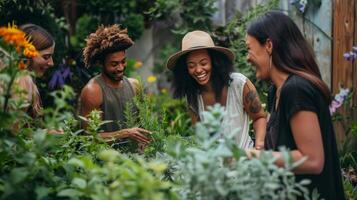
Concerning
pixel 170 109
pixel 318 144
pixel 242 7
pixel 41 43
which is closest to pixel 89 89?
pixel 41 43

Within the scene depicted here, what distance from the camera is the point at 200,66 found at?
4.22 metres

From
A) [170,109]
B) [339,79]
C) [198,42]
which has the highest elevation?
[198,42]

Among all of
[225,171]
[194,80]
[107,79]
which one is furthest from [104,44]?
A: [225,171]

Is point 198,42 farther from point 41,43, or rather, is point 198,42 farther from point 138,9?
point 138,9

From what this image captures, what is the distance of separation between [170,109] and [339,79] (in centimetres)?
313

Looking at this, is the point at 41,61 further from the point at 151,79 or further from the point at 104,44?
the point at 151,79

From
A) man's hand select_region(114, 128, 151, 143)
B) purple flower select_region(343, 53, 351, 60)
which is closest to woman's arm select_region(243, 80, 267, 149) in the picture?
man's hand select_region(114, 128, 151, 143)

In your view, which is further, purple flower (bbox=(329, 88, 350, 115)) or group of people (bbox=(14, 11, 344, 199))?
purple flower (bbox=(329, 88, 350, 115))

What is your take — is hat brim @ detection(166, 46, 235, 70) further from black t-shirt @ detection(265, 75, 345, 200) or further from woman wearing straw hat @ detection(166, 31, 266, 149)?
black t-shirt @ detection(265, 75, 345, 200)

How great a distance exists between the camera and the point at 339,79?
5.43m

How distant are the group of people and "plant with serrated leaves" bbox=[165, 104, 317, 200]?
0.20 m

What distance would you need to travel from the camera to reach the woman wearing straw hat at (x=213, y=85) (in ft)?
13.9

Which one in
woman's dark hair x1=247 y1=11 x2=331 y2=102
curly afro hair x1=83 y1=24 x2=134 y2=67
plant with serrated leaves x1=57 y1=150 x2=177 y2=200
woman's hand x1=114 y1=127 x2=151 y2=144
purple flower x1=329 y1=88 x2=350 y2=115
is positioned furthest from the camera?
purple flower x1=329 y1=88 x2=350 y2=115

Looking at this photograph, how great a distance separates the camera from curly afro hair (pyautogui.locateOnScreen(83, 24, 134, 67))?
4.41 m
